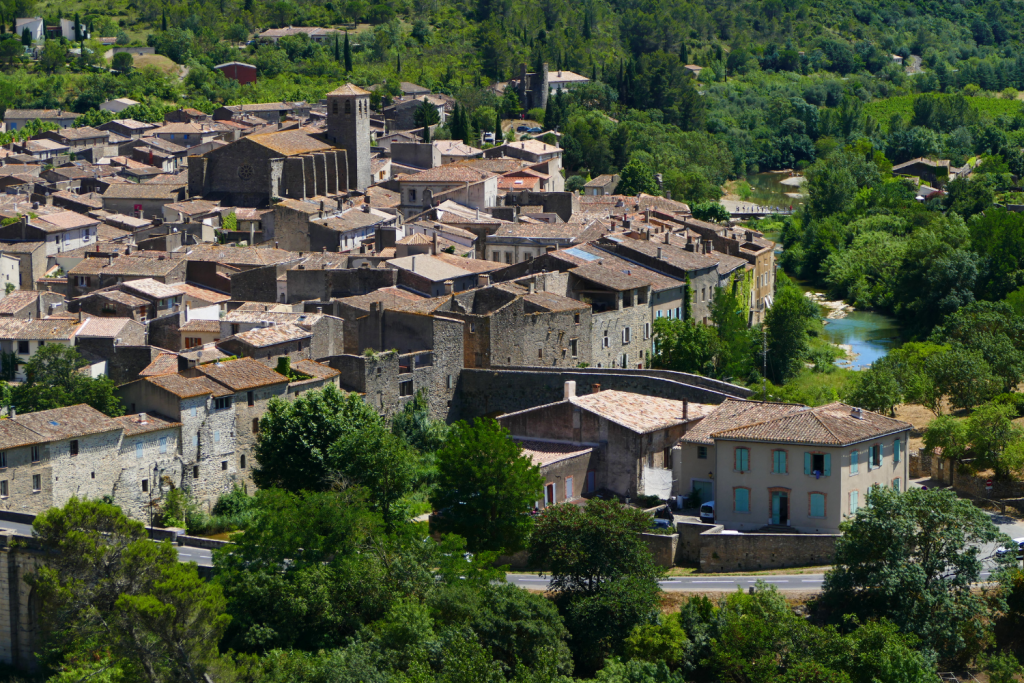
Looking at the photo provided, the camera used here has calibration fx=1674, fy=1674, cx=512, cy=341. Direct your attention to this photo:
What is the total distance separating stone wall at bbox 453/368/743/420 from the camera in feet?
172

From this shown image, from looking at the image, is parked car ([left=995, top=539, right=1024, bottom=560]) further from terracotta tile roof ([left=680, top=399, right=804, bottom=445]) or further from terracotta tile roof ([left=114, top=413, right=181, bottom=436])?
terracotta tile roof ([left=114, top=413, right=181, bottom=436])

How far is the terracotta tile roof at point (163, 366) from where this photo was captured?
5009 centimetres

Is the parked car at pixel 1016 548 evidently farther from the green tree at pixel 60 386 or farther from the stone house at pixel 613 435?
the green tree at pixel 60 386

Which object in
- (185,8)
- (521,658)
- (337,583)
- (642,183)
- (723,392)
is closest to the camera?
(521,658)

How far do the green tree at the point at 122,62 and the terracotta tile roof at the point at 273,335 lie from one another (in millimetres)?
83650

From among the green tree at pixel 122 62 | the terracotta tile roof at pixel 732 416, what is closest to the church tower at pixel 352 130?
the green tree at pixel 122 62

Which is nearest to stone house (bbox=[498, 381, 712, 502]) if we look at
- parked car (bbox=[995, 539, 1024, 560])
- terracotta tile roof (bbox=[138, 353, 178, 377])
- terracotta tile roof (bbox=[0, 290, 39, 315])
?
parked car (bbox=[995, 539, 1024, 560])

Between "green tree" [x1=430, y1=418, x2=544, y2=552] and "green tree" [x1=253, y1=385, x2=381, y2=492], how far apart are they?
4.12 meters

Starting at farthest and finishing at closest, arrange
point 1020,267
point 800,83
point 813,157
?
point 800,83
point 813,157
point 1020,267

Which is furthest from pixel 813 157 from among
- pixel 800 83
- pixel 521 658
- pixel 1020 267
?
pixel 521 658

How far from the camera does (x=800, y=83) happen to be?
553 feet

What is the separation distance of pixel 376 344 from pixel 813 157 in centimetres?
8922

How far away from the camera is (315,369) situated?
5181 cm

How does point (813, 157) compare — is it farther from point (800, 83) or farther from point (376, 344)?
point (376, 344)
